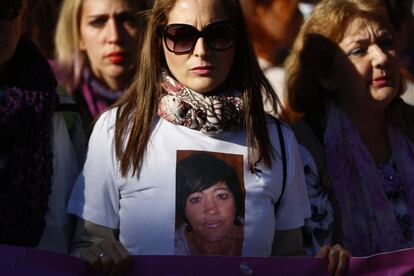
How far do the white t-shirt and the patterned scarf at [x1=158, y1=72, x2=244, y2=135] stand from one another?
0.04 m

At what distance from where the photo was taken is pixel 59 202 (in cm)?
315

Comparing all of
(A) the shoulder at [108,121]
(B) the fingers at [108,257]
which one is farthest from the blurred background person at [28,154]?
(B) the fingers at [108,257]

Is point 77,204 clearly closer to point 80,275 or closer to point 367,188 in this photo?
point 80,275

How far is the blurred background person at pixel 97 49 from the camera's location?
14.7ft

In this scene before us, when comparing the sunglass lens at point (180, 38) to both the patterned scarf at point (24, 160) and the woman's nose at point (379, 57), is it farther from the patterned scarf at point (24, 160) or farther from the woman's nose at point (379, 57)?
the woman's nose at point (379, 57)

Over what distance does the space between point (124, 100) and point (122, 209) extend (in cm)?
39

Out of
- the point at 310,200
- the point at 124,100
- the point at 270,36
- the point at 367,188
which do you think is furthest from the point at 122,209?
the point at 270,36

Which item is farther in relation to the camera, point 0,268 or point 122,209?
point 122,209

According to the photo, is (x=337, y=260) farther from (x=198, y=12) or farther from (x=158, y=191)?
(x=198, y=12)

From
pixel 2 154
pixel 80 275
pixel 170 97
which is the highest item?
pixel 170 97

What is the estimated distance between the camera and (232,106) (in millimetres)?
3094

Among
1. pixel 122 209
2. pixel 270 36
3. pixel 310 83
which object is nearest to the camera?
pixel 122 209

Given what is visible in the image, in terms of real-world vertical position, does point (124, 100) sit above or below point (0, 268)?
above

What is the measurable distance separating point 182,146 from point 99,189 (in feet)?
0.98
